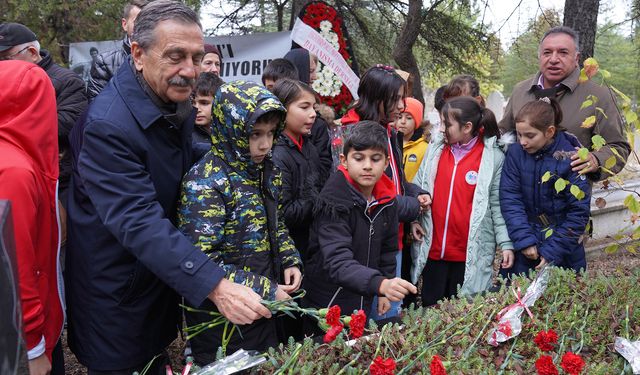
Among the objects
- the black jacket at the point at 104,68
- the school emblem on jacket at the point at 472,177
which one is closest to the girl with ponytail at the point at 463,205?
the school emblem on jacket at the point at 472,177

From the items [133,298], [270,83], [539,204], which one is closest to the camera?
[133,298]

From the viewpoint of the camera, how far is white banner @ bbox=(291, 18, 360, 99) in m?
5.11

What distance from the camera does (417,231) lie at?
3.61 m

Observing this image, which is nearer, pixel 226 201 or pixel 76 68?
pixel 226 201

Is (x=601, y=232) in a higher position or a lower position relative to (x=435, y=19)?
lower

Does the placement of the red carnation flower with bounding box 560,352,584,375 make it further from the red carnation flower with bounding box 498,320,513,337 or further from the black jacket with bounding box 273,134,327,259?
the black jacket with bounding box 273,134,327,259

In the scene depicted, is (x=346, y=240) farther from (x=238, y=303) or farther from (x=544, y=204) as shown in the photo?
(x=544, y=204)

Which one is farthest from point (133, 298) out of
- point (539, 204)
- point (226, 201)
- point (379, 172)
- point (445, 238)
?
point (539, 204)

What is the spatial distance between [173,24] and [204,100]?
1.74 meters

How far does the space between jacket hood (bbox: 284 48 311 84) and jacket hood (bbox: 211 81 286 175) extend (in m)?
2.53

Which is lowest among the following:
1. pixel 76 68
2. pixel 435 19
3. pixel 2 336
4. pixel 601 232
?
pixel 601 232

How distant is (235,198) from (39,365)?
2.89 ft

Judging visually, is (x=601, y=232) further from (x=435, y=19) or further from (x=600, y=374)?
(x=600, y=374)

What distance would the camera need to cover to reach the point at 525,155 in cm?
342
